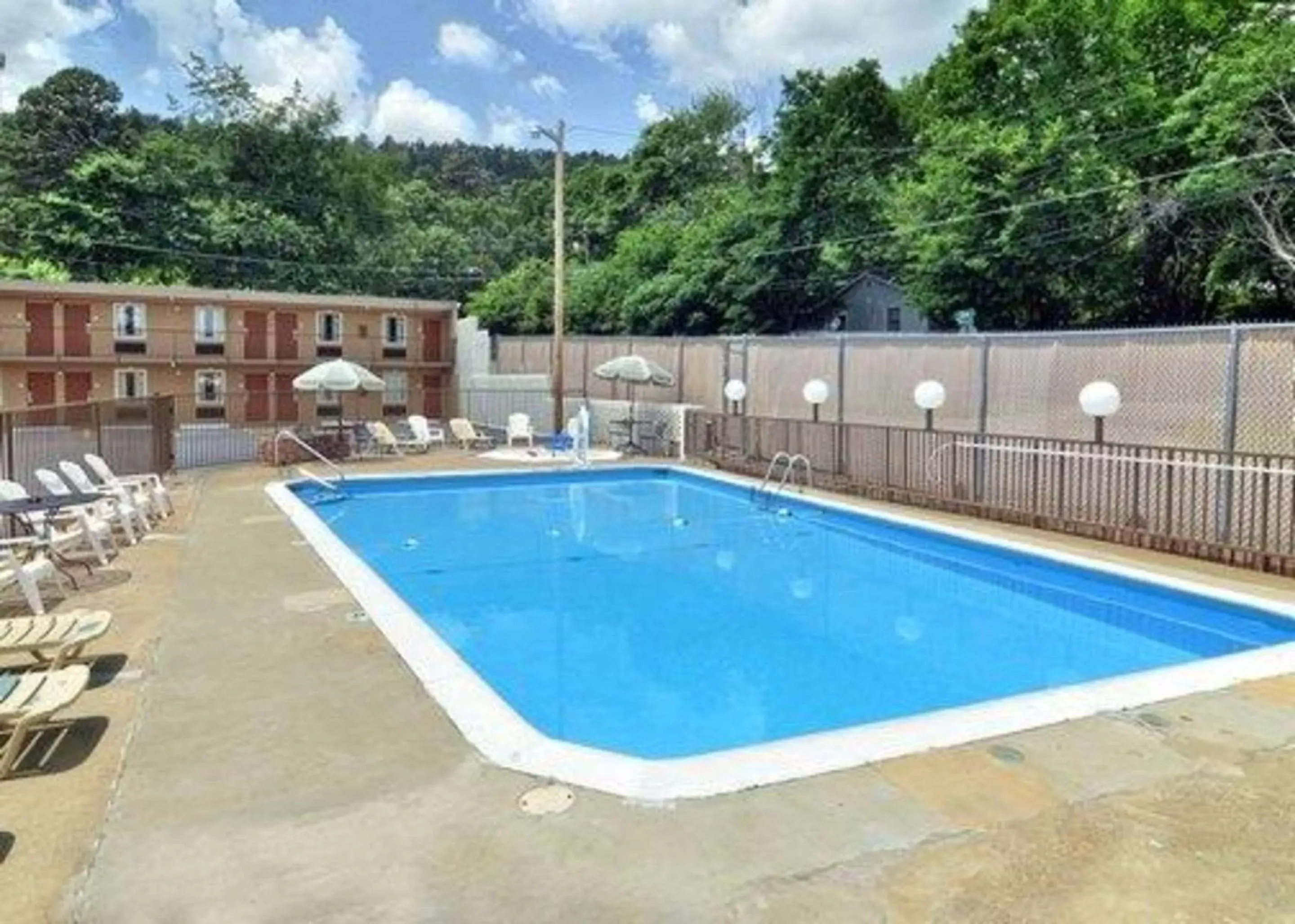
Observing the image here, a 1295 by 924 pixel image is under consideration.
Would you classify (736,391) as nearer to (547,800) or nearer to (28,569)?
(28,569)

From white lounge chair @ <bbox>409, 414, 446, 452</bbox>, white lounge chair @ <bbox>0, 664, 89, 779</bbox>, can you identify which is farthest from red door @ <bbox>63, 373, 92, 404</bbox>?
white lounge chair @ <bbox>0, 664, 89, 779</bbox>

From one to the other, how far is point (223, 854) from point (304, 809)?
42 cm

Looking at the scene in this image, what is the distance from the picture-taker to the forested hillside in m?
22.9

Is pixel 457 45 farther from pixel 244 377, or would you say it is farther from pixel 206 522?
pixel 206 522

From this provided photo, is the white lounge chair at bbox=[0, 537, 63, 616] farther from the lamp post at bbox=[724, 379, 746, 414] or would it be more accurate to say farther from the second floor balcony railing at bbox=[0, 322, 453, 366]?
the second floor balcony railing at bbox=[0, 322, 453, 366]

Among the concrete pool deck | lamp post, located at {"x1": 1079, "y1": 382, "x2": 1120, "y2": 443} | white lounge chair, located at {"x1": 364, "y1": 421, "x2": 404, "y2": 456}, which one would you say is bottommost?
the concrete pool deck

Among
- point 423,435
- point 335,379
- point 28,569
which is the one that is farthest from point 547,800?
point 423,435

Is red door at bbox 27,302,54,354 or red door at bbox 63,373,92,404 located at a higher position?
red door at bbox 27,302,54,354

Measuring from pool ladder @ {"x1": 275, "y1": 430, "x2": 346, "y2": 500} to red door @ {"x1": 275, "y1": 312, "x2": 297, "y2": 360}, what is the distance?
1195 centimetres

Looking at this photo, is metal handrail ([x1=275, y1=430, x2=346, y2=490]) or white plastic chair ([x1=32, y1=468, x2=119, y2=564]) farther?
metal handrail ([x1=275, y1=430, x2=346, y2=490])

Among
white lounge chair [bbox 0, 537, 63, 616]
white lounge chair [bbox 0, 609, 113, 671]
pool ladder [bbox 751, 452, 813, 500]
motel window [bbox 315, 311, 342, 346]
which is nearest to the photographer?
white lounge chair [bbox 0, 609, 113, 671]

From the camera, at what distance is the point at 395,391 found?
3055 cm

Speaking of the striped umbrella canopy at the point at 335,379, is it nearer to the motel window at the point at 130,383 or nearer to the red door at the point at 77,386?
the motel window at the point at 130,383

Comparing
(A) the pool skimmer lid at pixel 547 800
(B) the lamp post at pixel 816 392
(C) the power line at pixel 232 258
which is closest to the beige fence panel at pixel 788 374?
(B) the lamp post at pixel 816 392
